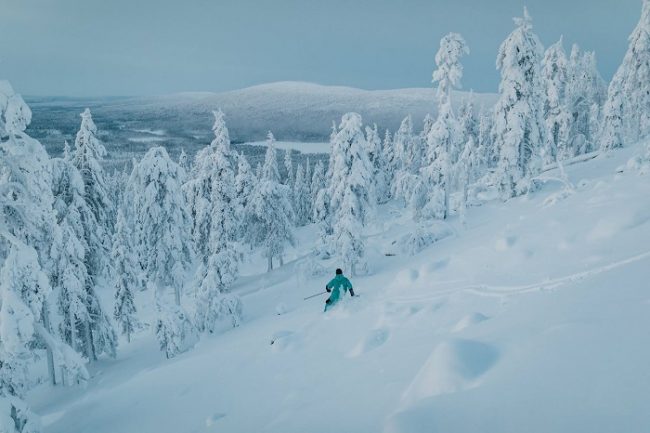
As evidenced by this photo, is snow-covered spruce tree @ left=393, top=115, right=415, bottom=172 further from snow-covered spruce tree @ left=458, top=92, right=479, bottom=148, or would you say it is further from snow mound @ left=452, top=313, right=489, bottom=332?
snow mound @ left=452, top=313, right=489, bottom=332

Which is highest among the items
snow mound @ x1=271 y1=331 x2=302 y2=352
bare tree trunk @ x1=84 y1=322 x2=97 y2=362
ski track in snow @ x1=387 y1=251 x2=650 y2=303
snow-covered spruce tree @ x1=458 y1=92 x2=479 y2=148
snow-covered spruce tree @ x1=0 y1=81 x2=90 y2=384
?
snow-covered spruce tree @ x1=458 y1=92 x2=479 y2=148

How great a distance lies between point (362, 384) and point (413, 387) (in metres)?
1.34

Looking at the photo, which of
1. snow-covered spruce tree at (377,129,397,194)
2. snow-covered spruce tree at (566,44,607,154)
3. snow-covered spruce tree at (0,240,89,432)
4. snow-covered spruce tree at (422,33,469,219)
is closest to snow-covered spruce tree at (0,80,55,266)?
snow-covered spruce tree at (0,240,89,432)

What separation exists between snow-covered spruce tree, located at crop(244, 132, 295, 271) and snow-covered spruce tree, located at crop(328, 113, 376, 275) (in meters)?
12.5

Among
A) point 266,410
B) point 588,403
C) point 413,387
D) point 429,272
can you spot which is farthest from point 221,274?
point 588,403

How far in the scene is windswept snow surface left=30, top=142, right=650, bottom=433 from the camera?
4.32 meters

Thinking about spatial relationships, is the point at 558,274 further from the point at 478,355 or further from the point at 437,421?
the point at 437,421

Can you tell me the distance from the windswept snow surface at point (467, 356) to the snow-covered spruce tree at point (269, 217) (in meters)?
22.5

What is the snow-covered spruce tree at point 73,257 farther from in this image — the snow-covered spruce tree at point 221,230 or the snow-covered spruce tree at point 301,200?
the snow-covered spruce tree at point 301,200

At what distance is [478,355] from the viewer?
5434 millimetres

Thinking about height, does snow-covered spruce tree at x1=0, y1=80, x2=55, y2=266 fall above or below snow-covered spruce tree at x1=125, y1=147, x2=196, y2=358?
above

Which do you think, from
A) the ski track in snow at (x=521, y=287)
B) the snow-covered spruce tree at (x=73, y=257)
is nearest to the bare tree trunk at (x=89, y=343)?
the snow-covered spruce tree at (x=73, y=257)

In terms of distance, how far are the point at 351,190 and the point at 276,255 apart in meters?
17.3

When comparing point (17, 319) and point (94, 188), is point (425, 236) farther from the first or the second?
point (17, 319)
